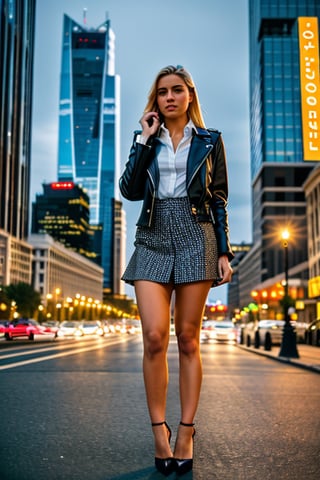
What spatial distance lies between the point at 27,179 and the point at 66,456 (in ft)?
501

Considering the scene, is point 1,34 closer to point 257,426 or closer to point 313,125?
point 313,125

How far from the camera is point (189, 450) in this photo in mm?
3551

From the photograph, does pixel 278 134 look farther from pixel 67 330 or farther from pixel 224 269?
pixel 224 269

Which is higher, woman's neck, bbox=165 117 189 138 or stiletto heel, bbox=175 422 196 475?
woman's neck, bbox=165 117 189 138

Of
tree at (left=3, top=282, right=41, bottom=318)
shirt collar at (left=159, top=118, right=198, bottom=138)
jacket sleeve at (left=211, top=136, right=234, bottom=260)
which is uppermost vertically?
tree at (left=3, top=282, right=41, bottom=318)

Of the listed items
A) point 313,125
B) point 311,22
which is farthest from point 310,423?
point 311,22

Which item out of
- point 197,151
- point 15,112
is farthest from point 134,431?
point 15,112

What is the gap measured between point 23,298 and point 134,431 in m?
89.2

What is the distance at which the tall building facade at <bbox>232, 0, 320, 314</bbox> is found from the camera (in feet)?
382

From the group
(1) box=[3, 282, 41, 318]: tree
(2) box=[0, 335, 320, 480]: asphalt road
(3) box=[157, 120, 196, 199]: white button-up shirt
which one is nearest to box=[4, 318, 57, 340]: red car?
(2) box=[0, 335, 320, 480]: asphalt road

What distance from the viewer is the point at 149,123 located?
13.0 ft

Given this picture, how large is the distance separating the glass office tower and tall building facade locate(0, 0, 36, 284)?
49.7 metres

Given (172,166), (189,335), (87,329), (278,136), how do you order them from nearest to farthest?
1. (189,335)
2. (172,166)
3. (87,329)
4. (278,136)

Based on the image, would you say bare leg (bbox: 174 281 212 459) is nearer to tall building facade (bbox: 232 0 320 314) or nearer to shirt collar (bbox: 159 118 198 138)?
shirt collar (bbox: 159 118 198 138)
